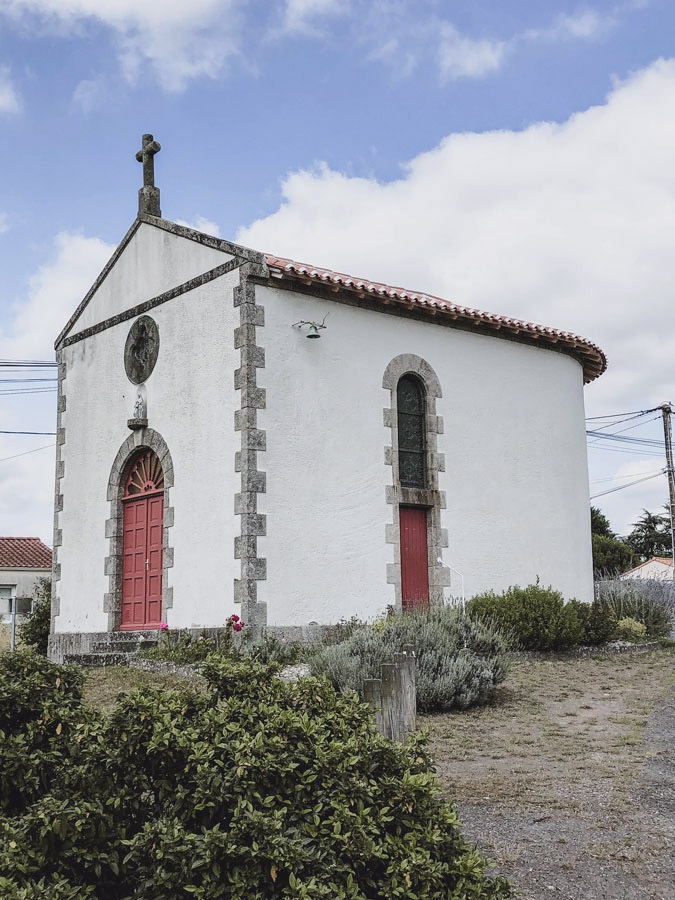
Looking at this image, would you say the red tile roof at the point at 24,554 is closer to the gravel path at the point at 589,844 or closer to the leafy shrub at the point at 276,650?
the leafy shrub at the point at 276,650

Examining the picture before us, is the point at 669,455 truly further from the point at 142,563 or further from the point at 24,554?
the point at 24,554

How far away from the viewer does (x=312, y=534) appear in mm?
12750

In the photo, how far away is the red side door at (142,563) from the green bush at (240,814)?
33.1 ft

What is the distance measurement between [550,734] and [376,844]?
515 centimetres

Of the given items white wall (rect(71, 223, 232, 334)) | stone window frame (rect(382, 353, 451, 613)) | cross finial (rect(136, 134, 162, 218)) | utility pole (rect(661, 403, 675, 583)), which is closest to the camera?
stone window frame (rect(382, 353, 451, 613))

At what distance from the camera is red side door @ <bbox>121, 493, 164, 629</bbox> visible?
45.9 ft

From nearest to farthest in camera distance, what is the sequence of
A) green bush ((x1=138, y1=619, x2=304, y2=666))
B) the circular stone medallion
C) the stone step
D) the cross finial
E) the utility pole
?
green bush ((x1=138, y1=619, x2=304, y2=666)) < the stone step < the circular stone medallion < the cross finial < the utility pole

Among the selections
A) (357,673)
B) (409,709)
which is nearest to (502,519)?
(357,673)

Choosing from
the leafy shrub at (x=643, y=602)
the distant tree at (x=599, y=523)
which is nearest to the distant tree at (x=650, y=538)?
the distant tree at (x=599, y=523)

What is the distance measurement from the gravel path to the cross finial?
1193 centimetres

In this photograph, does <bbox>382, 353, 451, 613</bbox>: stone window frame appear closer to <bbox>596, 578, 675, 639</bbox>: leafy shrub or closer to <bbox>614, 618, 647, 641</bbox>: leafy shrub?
<bbox>614, 618, 647, 641</bbox>: leafy shrub

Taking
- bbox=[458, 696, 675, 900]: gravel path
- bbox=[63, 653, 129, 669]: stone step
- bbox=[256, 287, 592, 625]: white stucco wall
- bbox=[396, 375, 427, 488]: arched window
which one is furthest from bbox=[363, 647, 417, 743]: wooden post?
bbox=[396, 375, 427, 488]: arched window

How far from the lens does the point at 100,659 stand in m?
12.9

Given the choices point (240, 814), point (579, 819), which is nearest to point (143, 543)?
point (579, 819)
